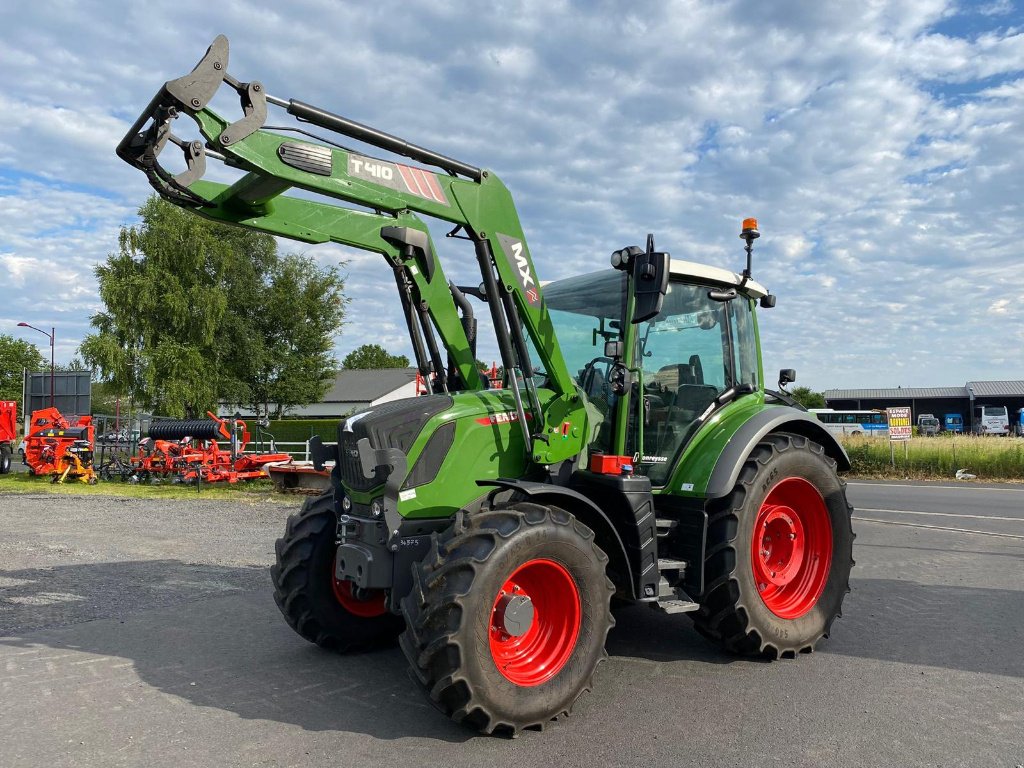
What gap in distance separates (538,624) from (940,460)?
21.7m

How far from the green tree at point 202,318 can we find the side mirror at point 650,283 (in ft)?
98.4

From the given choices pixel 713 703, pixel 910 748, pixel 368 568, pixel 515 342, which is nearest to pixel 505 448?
pixel 515 342

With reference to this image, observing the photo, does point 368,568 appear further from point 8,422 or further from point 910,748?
point 8,422

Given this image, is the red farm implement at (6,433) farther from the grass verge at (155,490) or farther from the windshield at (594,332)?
the windshield at (594,332)

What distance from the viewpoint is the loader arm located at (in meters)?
3.83

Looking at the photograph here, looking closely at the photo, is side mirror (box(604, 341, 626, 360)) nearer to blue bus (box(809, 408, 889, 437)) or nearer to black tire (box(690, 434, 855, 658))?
black tire (box(690, 434, 855, 658))

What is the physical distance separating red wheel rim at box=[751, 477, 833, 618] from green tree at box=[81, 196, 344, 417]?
2970cm

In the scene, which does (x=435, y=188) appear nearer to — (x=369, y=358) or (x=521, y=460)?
(x=521, y=460)

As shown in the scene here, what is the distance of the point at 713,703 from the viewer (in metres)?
4.17

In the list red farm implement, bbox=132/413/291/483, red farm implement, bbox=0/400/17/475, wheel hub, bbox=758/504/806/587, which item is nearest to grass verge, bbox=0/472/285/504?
red farm implement, bbox=132/413/291/483

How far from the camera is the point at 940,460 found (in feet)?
73.1

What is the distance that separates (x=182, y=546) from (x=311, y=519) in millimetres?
5390

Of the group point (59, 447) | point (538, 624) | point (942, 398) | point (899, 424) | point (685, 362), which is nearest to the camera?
point (538, 624)

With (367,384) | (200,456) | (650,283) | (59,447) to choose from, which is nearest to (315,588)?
(650,283)
